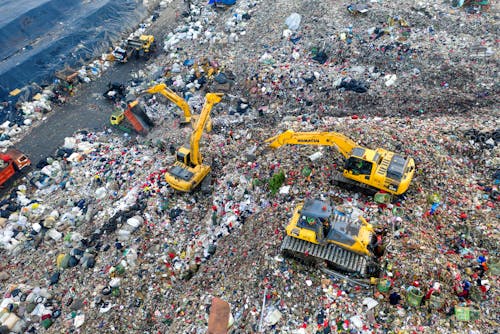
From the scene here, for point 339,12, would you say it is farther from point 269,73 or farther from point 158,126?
point 158,126

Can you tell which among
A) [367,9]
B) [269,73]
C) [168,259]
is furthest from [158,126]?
[367,9]

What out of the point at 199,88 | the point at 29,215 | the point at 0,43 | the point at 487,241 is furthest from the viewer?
the point at 0,43

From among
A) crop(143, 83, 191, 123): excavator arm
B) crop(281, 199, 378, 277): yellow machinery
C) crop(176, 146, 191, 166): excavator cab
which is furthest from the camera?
crop(143, 83, 191, 123): excavator arm

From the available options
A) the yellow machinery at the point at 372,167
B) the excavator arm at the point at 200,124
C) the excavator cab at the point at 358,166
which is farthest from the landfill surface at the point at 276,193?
the excavator arm at the point at 200,124

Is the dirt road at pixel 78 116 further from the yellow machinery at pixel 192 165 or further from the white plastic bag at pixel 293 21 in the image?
the white plastic bag at pixel 293 21

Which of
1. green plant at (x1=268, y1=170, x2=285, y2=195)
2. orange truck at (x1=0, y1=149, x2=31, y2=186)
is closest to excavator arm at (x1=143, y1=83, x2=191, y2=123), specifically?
green plant at (x1=268, y1=170, x2=285, y2=195)

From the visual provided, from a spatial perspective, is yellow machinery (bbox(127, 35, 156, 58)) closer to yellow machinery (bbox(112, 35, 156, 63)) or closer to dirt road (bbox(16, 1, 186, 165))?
yellow machinery (bbox(112, 35, 156, 63))

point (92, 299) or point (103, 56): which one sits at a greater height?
point (103, 56)
